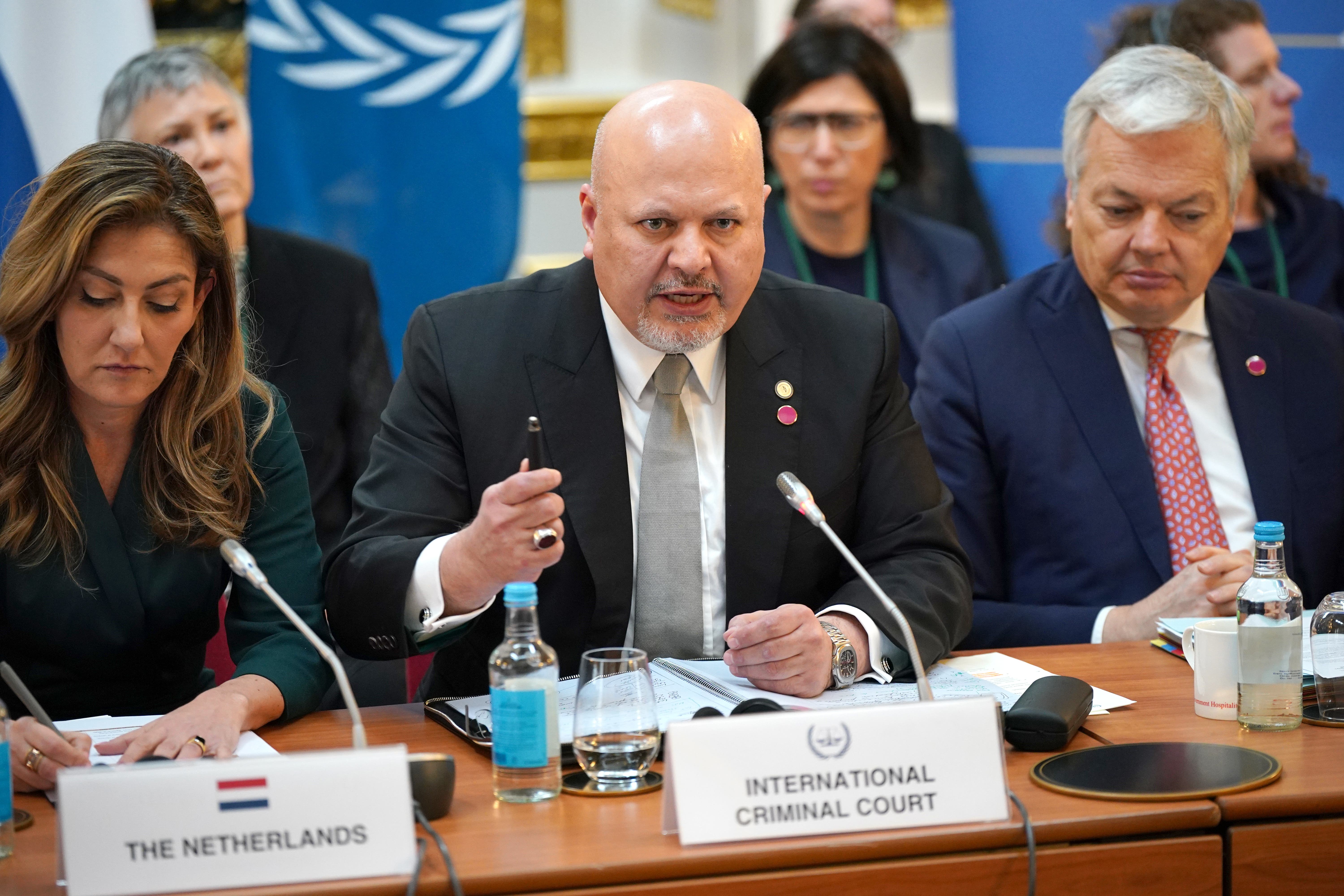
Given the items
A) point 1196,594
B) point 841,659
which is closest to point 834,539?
point 841,659

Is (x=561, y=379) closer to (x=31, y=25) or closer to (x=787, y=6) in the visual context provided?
(x=31, y=25)

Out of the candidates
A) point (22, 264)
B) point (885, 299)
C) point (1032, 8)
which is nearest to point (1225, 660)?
point (22, 264)

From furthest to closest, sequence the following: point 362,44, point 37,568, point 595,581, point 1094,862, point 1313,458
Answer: point 362,44 < point 1313,458 < point 595,581 < point 37,568 < point 1094,862

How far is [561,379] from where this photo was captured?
6.96 feet

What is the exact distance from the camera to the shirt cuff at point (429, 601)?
1.83 metres

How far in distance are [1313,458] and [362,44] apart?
2731 millimetres

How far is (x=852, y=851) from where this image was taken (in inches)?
52.6

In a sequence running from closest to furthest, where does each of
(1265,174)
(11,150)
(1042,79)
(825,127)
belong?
(11,150)
(825,127)
(1265,174)
(1042,79)

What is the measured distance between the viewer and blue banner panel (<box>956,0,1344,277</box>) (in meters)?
4.11

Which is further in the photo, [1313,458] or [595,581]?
[1313,458]

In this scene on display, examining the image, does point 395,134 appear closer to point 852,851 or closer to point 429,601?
point 429,601

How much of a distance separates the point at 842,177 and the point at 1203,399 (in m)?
1.34

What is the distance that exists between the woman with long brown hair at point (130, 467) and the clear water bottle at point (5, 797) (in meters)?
0.38

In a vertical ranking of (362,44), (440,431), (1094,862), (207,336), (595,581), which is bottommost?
(1094,862)
